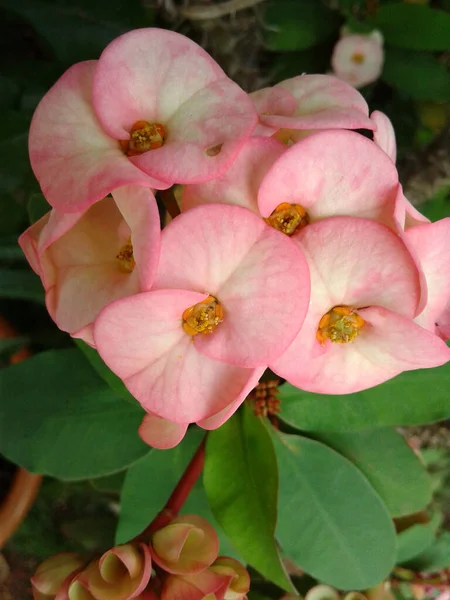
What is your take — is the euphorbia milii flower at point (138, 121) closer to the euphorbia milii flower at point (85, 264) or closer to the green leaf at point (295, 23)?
the euphorbia milii flower at point (85, 264)

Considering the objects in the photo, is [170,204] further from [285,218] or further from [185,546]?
[185,546]

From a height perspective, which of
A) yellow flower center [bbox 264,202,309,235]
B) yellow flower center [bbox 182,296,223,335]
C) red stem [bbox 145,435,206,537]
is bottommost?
red stem [bbox 145,435,206,537]

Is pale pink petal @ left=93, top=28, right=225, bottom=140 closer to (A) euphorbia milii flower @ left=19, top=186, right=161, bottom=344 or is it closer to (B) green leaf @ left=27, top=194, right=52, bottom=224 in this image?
(A) euphorbia milii flower @ left=19, top=186, right=161, bottom=344

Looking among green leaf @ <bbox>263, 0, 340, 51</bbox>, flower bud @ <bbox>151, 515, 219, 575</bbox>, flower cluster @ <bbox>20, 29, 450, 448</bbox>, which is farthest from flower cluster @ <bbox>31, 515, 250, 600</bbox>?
green leaf @ <bbox>263, 0, 340, 51</bbox>

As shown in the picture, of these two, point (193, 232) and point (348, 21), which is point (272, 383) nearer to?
point (193, 232)

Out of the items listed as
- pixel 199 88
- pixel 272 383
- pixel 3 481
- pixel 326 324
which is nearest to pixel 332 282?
pixel 326 324

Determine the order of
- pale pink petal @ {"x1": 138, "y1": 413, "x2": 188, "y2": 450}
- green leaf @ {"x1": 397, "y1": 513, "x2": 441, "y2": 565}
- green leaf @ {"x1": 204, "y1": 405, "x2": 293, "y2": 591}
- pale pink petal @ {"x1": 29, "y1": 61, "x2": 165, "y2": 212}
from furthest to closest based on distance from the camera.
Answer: green leaf @ {"x1": 397, "y1": 513, "x2": 441, "y2": 565}
green leaf @ {"x1": 204, "y1": 405, "x2": 293, "y2": 591}
pale pink petal @ {"x1": 138, "y1": 413, "x2": 188, "y2": 450}
pale pink petal @ {"x1": 29, "y1": 61, "x2": 165, "y2": 212}

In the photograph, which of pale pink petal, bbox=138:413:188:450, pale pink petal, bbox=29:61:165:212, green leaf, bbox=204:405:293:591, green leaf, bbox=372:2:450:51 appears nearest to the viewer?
pale pink petal, bbox=29:61:165:212

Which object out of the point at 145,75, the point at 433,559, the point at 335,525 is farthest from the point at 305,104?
the point at 433,559
